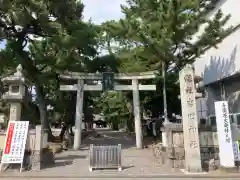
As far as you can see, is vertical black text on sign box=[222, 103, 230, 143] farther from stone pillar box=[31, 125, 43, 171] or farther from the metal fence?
stone pillar box=[31, 125, 43, 171]

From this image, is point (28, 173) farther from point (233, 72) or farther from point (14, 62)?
point (233, 72)

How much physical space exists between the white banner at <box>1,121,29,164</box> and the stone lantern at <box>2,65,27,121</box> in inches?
59.9

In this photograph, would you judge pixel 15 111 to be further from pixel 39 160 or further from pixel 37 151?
pixel 39 160

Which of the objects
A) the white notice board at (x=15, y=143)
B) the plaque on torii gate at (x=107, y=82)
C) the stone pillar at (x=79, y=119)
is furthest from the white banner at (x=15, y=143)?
the plaque on torii gate at (x=107, y=82)

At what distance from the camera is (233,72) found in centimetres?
1819

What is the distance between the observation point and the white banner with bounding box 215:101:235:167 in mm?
8891

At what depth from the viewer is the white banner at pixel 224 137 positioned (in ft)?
29.2

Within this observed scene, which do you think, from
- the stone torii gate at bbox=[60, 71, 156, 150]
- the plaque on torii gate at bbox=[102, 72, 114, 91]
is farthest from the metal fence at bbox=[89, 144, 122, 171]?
the plaque on torii gate at bbox=[102, 72, 114, 91]

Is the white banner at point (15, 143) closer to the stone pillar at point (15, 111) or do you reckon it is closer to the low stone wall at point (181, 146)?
the stone pillar at point (15, 111)

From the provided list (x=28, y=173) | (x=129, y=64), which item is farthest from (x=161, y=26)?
(x=28, y=173)

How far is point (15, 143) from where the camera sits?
991cm

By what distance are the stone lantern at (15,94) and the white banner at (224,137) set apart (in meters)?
8.54

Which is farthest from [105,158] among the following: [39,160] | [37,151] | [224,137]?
[224,137]

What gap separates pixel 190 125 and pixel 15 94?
789 centimetres
